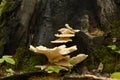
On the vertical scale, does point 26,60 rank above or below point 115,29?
below

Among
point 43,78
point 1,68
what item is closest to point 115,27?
point 43,78

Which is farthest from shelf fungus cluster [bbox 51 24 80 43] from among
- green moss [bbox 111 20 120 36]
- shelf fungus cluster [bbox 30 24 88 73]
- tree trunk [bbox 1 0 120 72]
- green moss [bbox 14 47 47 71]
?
green moss [bbox 111 20 120 36]

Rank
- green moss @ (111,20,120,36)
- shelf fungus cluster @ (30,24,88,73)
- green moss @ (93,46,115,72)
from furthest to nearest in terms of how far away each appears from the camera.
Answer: green moss @ (111,20,120,36), green moss @ (93,46,115,72), shelf fungus cluster @ (30,24,88,73)

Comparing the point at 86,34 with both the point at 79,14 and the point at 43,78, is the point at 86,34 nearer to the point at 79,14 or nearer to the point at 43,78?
the point at 79,14

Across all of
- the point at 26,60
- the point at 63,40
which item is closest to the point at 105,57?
the point at 63,40

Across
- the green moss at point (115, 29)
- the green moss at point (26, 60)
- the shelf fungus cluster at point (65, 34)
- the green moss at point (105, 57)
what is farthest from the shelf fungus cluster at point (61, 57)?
the green moss at point (115, 29)

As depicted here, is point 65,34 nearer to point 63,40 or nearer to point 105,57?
point 63,40

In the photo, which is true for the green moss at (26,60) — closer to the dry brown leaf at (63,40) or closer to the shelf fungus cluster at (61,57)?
the shelf fungus cluster at (61,57)

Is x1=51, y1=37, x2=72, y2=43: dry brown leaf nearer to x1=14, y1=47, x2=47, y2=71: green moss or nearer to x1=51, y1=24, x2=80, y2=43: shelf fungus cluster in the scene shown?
x1=51, y1=24, x2=80, y2=43: shelf fungus cluster
